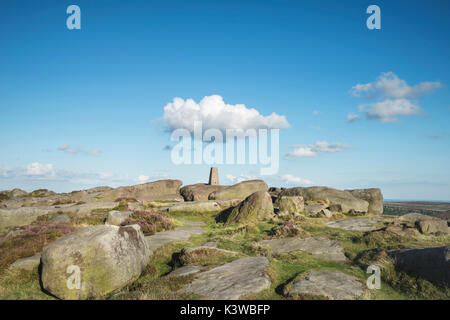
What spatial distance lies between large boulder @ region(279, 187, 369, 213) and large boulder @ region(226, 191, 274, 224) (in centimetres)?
880

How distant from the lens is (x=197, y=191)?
105 ft

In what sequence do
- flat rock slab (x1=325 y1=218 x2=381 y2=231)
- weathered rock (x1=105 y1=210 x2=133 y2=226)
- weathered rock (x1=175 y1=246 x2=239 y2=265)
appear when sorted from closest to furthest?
weathered rock (x1=175 y1=246 x2=239 y2=265)
weathered rock (x1=105 y1=210 x2=133 y2=226)
flat rock slab (x1=325 y1=218 x2=381 y2=231)

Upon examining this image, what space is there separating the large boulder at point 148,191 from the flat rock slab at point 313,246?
23.6 metres

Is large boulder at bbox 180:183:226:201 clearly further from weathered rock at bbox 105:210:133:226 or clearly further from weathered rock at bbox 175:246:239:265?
weathered rock at bbox 175:246:239:265

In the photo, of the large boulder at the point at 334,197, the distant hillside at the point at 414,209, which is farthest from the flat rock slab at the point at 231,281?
the distant hillside at the point at 414,209

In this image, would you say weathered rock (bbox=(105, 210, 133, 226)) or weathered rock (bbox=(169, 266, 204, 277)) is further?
weathered rock (bbox=(105, 210, 133, 226))

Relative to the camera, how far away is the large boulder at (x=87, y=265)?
7539 mm

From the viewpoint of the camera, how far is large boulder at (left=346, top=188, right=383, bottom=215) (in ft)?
90.9

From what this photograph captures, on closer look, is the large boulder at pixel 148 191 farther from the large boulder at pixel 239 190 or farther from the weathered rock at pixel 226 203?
the weathered rock at pixel 226 203

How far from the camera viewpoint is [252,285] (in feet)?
22.9

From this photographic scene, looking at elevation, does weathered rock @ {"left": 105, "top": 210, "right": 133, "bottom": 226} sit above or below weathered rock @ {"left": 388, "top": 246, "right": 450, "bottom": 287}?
below

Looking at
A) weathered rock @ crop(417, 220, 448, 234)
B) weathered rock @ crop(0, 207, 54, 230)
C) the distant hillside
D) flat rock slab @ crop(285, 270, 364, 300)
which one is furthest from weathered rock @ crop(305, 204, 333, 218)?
the distant hillside

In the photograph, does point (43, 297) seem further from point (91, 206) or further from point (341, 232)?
point (91, 206)

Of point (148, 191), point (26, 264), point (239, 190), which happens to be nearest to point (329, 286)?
point (26, 264)
